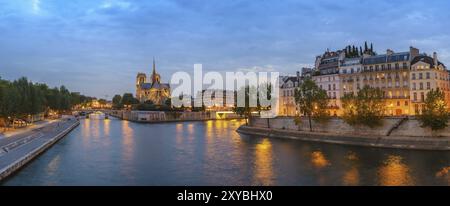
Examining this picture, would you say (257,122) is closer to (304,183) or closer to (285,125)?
(285,125)

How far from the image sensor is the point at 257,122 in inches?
2835

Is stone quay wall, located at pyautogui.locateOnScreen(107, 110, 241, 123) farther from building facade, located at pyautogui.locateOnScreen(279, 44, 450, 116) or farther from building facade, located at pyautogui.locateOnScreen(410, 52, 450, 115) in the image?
building facade, located at pyautogui.locateOnScreen(410, 52, 450, 115)

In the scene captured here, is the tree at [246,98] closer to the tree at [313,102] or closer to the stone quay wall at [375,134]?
the stone quay wall at [375,134]

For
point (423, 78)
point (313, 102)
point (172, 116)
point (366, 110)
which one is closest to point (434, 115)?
point (366, 110)

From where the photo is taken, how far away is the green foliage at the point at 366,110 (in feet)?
160

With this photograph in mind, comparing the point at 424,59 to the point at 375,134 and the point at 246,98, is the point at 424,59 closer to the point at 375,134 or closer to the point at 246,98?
the point at 375,134

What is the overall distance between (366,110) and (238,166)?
74.8 feet

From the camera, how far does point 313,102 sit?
57.8 metres

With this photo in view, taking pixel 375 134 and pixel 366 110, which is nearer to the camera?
pixel 375 134

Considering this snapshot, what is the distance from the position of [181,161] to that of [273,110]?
5134cm

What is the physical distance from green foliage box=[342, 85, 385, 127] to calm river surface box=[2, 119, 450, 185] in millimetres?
4998

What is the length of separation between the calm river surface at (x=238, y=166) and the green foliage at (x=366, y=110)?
197 inches
